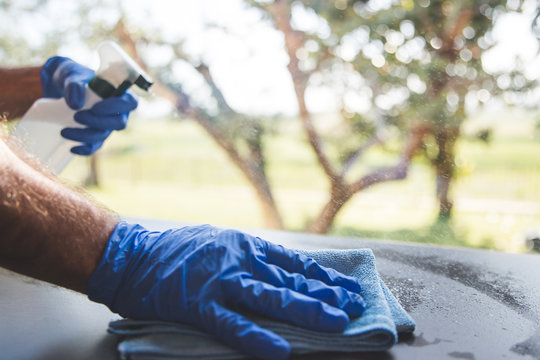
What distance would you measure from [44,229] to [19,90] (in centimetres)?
69

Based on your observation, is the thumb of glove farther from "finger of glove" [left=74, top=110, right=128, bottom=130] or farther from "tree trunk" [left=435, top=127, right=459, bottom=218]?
"tree trunk" [left=435, top=127, right=459, bottom=218]

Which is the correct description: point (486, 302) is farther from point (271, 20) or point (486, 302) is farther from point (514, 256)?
point (271, 20)

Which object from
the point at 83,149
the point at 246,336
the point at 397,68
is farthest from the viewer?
the point at 397,68

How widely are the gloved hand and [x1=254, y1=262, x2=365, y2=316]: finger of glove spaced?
0.60 m

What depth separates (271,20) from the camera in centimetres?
218

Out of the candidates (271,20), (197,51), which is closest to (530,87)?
(271,20)

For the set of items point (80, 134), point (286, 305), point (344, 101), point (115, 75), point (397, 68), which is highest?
point (397, 68)

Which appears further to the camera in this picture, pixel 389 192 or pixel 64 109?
pixel 389 192

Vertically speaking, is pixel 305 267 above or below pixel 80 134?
below

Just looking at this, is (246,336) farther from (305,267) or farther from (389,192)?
(389,192)

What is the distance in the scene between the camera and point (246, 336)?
0.54 m

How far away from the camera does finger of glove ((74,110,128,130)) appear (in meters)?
1.04

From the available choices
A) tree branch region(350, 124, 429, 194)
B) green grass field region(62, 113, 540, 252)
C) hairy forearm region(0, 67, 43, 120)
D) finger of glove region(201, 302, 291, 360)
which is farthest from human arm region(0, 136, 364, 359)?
tree branch region(350, 124, 429, 194)

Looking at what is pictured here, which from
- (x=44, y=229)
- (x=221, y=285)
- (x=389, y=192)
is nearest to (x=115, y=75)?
(x=44, y=229)
